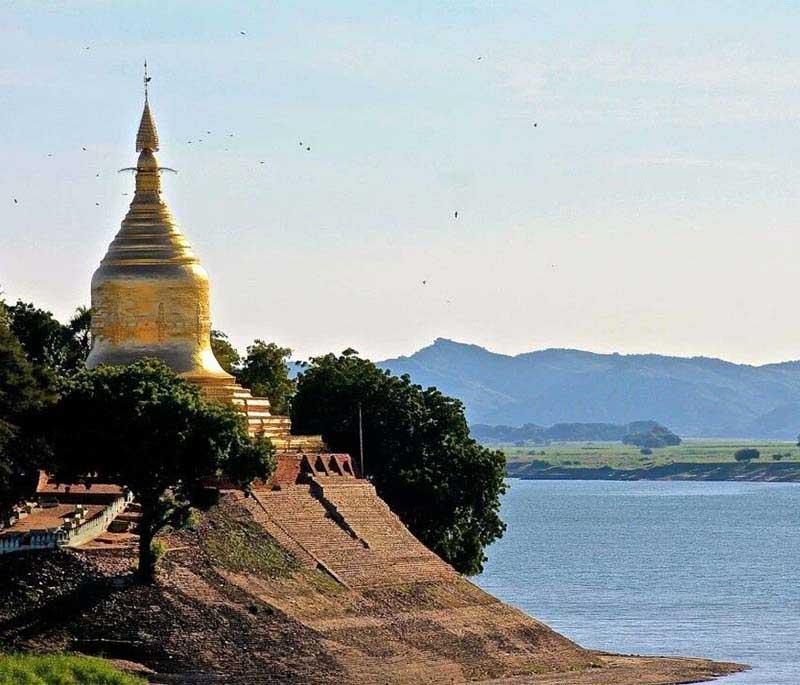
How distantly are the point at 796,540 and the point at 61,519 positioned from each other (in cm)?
10199

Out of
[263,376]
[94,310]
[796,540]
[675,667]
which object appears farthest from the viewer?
[796,540]

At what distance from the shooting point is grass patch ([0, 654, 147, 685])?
64438 millimetres

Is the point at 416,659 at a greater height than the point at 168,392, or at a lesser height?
lesser

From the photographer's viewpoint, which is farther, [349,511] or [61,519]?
[349,511]

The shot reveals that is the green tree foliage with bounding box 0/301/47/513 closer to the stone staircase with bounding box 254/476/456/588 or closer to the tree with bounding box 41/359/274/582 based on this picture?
the tree with bounding box 41/359/274/582

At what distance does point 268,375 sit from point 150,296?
45.3ft

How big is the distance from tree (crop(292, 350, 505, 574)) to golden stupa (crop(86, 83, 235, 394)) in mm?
7136

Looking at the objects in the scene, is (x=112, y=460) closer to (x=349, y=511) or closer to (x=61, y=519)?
(x=61, y=519)

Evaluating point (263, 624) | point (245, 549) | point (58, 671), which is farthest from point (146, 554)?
point (58, 671)

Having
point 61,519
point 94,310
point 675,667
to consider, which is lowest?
point 675,667

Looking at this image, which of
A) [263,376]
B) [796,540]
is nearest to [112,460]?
[263,376]

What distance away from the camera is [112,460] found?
72.7 metres

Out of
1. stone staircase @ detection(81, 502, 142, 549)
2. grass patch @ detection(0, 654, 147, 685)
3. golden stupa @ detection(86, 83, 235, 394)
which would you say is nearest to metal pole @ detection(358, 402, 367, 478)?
golden stupa @ detection(86, 83, 235, 394)

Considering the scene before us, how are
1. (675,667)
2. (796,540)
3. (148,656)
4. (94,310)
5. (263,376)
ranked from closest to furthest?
(148,656) → (675,667) → (94,310) → (263,376) → (796,540)
